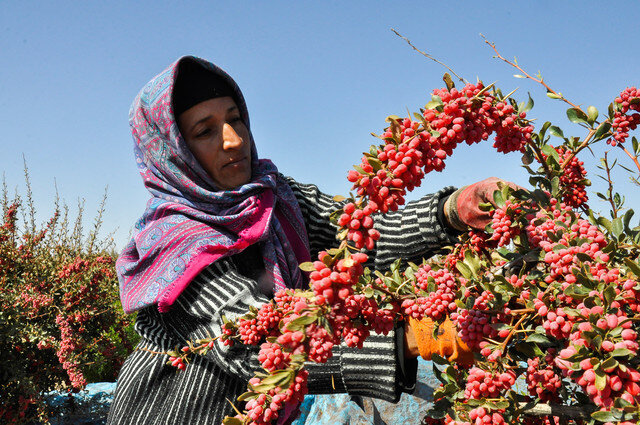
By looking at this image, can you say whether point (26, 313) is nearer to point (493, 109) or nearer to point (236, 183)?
point (236, 183)

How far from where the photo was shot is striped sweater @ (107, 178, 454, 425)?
1.62 metres

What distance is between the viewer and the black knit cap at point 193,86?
2357 mm

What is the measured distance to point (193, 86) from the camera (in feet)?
7.82

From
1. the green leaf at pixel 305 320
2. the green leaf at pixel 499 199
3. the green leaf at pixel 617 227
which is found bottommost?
the green leaf at pixel 305 320

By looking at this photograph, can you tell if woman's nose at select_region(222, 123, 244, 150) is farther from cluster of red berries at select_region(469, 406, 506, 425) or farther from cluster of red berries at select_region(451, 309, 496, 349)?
cluster of red berries at select_region(469, 406, 506, 425)

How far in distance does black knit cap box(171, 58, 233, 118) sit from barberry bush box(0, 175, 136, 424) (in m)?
3.04

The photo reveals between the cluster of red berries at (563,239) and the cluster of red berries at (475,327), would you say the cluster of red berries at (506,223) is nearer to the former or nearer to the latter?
the cluster of red berries at (563,239)

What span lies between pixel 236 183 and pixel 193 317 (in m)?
0.74

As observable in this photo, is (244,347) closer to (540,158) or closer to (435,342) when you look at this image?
(435,342)

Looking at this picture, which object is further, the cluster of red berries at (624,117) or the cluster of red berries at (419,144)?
the cluster of red berries at (624,117)

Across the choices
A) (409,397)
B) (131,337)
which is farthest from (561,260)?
(131,337)

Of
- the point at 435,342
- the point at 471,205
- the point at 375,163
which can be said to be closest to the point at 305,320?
the point at 375,163

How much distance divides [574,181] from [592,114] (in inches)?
7.0

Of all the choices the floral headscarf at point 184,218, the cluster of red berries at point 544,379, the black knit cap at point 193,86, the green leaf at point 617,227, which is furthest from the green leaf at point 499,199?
the black knit cap at point 193,86
